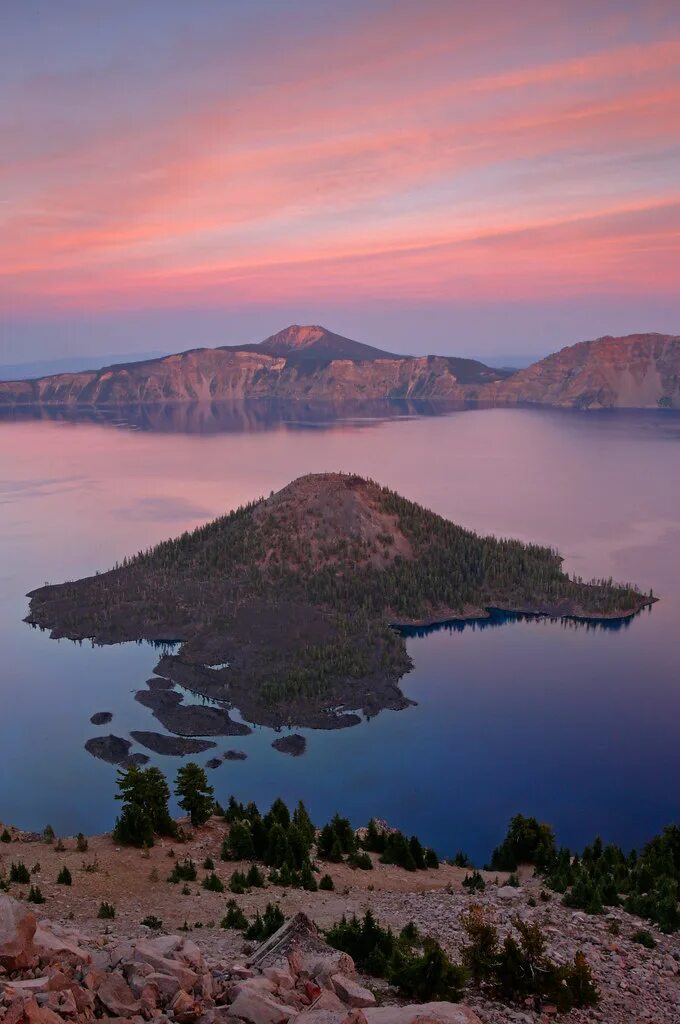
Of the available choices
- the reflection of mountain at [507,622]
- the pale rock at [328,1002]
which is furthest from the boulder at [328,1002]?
the reflection of mountain at [507,622]

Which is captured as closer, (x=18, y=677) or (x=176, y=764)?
(x=176, y=764)

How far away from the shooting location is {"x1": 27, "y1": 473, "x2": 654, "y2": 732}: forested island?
107m

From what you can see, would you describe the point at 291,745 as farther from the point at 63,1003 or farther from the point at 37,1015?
the point at 37,1015

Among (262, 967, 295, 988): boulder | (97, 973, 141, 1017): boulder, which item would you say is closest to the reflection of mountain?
(262, 967, 295, 988): boulder

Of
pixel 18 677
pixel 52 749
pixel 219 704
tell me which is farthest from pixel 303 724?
pixel 18 677

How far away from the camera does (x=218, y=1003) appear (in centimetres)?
2212

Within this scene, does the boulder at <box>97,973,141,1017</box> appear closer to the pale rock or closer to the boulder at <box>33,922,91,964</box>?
the boulder at <box>33,922,91,964</box>

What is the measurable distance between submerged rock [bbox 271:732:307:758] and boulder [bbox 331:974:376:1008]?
223 ft

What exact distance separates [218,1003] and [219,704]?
8199 centimetres

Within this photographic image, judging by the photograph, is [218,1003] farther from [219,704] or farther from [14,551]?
[14,551]

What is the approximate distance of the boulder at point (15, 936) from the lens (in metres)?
22.0

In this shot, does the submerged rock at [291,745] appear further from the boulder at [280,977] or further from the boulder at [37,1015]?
the boulder at [37,1015]

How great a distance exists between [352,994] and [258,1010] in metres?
3.59

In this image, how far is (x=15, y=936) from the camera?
2236 cm
